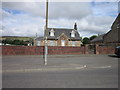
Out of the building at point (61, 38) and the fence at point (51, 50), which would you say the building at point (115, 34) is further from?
the fence at point (51, 50)

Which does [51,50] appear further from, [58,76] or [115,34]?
[115,34]

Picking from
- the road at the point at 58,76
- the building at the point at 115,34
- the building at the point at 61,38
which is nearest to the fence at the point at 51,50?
the road at the point at 58,76

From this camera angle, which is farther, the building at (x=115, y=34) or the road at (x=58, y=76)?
the building at (x=115, y=34)

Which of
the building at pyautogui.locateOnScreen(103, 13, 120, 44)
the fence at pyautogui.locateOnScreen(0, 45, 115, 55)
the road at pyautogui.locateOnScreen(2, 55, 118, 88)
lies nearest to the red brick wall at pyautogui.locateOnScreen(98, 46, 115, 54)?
the fence at pyautogui.locateOnScreen(0, 45, 115, 55)

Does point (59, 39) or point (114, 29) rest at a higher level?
point (114, 29)

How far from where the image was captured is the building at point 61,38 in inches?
1790

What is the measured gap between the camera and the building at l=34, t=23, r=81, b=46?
45469 mm

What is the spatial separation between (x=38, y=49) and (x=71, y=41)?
2261cm

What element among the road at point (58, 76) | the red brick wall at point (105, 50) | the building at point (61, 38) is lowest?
the road at point (58, 76)

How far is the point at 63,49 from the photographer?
27250 mm

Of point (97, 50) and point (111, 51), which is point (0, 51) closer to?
point (97, 50)

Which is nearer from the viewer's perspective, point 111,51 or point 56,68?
point 56,68

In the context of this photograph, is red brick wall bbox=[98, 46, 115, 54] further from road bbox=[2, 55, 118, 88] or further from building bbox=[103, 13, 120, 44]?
road bbox=[2, 55, 118, 88]

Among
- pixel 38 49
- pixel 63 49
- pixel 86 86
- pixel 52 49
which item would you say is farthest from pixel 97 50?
pixel 86 86
